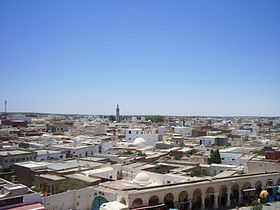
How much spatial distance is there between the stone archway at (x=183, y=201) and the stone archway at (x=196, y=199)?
0.81 m

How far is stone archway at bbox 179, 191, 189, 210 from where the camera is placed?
75.7ft

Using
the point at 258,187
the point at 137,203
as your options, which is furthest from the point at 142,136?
the point at 137,203

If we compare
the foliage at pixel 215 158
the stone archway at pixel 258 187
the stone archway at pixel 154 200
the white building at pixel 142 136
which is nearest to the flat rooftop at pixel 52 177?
the stone archway at pixel 154 200

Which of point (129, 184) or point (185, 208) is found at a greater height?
point (129, 184)

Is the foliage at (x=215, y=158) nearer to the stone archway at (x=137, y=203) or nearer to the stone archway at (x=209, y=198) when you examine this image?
the stone archway at (x=209, y=198)

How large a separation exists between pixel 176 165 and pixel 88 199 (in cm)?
1324

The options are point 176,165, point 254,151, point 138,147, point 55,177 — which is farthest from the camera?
point 138,147

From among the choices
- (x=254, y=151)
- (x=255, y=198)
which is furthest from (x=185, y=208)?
(x=254, y=151)

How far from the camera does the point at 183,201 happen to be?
76.8 ft

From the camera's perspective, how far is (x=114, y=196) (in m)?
20.9

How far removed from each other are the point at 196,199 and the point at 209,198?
44.4 inches

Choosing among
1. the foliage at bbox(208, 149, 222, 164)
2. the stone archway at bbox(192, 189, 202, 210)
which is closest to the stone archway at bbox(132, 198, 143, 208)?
the stone archway at bbox(192, 189, 202, 210)

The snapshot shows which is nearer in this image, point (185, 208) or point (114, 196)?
point (114, 196)

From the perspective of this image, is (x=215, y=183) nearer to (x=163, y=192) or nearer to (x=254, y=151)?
(x=163, y=192)
